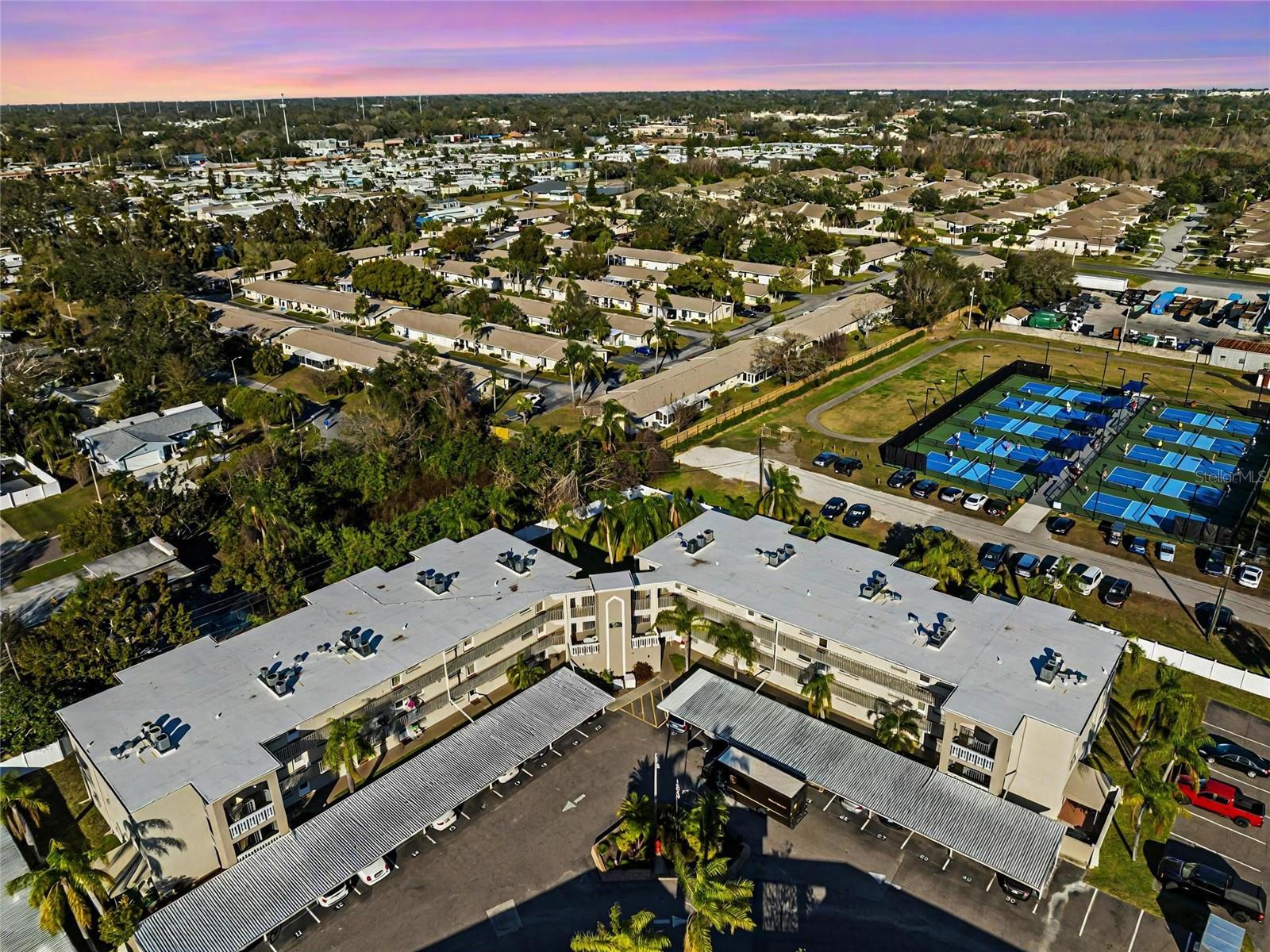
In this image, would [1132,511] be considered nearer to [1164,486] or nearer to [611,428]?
[1164,486]

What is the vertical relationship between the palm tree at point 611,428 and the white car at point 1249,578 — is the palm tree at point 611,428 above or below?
above

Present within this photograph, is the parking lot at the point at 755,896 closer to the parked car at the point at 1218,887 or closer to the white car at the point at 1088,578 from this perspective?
the parked car at the point at 1218,887

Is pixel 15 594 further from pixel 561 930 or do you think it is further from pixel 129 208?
pixel 129 208

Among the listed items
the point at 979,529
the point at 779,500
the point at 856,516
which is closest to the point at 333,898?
the point at 779,500

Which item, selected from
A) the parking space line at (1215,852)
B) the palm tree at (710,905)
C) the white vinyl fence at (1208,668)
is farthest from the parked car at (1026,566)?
the palm tree at (710,905)

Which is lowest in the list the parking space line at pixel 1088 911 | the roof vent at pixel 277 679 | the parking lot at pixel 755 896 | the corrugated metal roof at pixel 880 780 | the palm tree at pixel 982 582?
the parking lot at pixel 755 896
